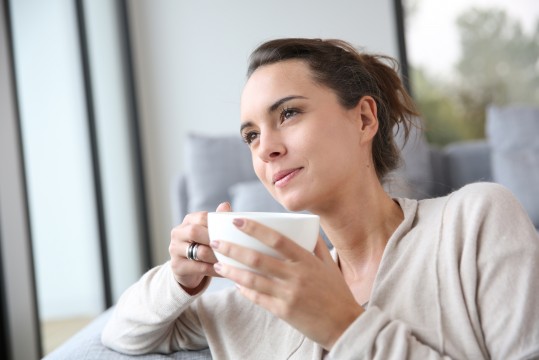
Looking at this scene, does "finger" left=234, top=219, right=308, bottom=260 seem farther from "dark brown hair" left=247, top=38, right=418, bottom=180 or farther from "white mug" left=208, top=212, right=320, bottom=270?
"dark brown hair" left=247, top=38, right=418, bottom=180

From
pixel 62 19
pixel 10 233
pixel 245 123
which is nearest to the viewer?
pixel 245 123

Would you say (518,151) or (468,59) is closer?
(518,151)

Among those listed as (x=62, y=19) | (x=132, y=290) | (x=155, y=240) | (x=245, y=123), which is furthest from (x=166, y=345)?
(x=155, y=240)

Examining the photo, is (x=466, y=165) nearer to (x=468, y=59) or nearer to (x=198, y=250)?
(x=468, y=59)

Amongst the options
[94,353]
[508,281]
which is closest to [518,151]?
[508,281]

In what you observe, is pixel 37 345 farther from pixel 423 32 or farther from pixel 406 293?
pixel 423 32

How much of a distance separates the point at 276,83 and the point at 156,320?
50cm

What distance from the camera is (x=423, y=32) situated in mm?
4207

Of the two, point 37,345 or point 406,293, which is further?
point 37,345

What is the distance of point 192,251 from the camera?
1.15 m

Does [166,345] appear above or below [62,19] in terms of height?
below

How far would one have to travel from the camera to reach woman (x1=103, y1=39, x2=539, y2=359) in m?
0.93

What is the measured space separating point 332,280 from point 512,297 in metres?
0.27

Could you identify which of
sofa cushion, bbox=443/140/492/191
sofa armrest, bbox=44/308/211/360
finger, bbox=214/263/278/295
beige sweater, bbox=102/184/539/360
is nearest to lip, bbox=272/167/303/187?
beige sweater, bbox=102/184/539/360
